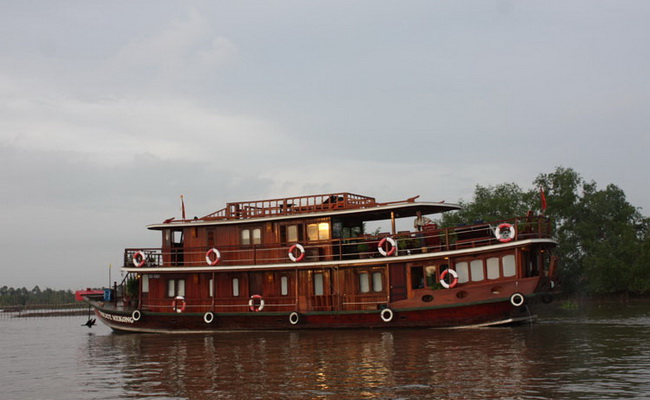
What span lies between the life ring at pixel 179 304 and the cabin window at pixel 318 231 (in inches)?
249

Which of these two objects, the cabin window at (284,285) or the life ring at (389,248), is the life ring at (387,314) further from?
the cabin window at (284,285)

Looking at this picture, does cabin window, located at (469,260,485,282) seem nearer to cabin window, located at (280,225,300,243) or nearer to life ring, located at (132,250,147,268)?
cabin window, located at (280,225,300,243)

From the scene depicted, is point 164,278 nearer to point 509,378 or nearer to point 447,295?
point 447,295

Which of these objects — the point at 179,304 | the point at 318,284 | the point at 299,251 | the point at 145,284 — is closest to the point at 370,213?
the point at 299,251

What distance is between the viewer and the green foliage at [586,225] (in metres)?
49.2

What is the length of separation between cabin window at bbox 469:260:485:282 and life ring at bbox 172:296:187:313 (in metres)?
12.5

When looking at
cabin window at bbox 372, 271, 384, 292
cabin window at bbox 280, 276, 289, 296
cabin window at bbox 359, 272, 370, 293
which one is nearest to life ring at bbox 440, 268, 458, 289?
cabin window at bbox 372, 271, 384, 292

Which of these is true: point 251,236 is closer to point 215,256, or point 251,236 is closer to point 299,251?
point 215,256

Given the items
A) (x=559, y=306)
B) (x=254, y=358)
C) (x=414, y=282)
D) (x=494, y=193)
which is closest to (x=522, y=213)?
Answer: (x=494, y=193)

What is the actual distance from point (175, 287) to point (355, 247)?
8318mm

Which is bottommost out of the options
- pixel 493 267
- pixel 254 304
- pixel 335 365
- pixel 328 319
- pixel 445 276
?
pixel 335 365

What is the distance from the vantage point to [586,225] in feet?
175

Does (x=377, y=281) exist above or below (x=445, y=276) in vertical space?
below

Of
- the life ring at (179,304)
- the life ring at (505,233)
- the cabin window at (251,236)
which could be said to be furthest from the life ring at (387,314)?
the life ring at (179,304)
